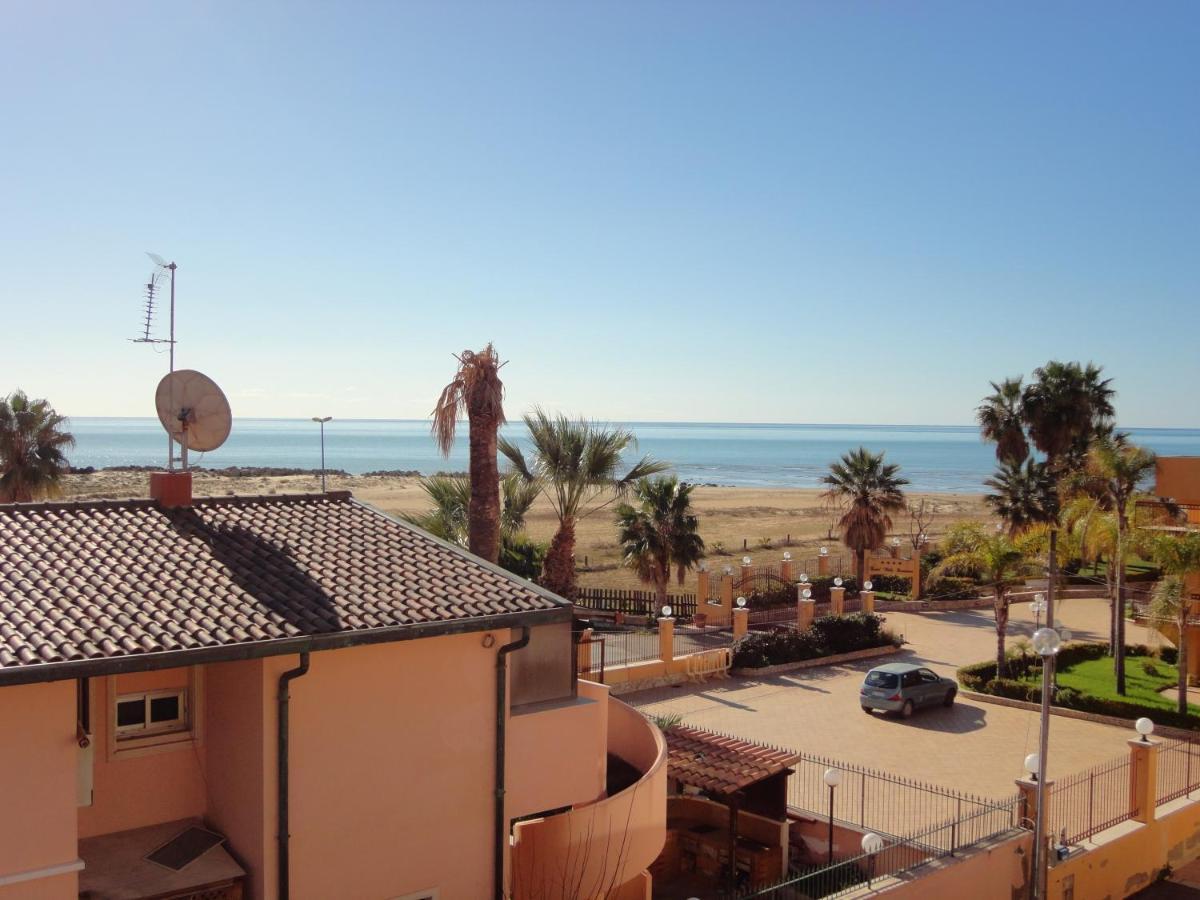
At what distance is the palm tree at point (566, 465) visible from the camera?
23281 mm

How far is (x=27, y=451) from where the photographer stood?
27.8 m

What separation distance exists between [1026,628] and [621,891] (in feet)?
79.9

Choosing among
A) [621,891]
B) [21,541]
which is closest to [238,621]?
[21,541]

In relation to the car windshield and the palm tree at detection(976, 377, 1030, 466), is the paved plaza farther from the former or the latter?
the palm tree at detection(976, 377, 1030, 466)

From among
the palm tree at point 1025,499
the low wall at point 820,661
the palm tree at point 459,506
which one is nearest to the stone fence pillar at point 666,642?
the low wall at point 820,661

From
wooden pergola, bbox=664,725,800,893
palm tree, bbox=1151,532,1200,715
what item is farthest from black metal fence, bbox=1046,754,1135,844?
palm tree, bbox=1151,532,1200,715

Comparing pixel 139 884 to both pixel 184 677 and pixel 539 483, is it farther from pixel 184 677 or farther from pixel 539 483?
pixel 539 483

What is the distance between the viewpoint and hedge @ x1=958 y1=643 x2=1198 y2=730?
842 inches

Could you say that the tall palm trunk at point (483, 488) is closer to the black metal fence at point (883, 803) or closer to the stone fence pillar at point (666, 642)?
the stone fence pillar at point (666, 642)

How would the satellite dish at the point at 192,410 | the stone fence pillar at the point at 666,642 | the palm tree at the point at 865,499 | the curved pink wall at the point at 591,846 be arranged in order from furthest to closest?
the palm tree at the point at 865,499 < the stone fence pillar at the point at 666,642 < the satellite dish at the point at 192,410 < the curved pink wall at the point at 591,846

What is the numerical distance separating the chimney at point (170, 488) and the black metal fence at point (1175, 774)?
51.2 ft

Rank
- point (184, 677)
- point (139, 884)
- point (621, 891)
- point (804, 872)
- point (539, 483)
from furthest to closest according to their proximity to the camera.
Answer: point (539, 483) → point (804, 872) → point (621, 891) → point (184, 677) → point (139, 884)

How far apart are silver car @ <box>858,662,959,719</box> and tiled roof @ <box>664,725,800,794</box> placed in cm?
827

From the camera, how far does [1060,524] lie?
85.7ft
